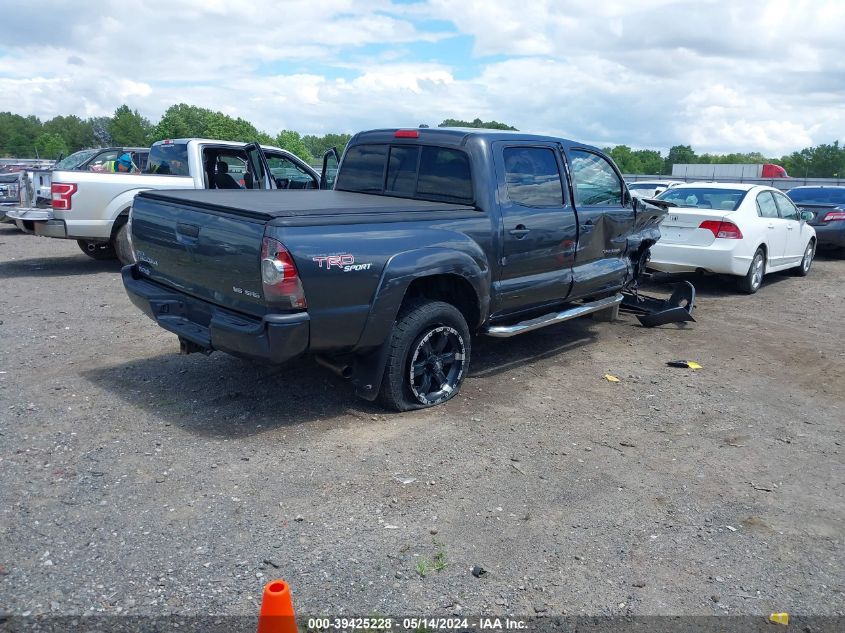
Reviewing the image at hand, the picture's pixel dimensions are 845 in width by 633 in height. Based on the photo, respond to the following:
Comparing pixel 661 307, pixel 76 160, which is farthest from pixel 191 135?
pixel 661 307

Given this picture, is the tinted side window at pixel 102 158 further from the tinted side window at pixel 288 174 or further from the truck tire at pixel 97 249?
the tinted side window at pixel 288 174

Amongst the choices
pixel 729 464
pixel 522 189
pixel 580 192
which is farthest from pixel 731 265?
pixel 729 464

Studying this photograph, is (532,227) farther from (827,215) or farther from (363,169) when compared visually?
(827,215)

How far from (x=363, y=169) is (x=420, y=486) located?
3.47 m

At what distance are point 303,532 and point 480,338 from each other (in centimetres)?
410

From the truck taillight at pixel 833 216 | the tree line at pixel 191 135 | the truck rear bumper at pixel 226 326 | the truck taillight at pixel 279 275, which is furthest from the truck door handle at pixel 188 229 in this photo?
the tree line at pixel 191 135

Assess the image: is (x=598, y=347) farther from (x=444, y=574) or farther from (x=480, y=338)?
(x=444, y=574)

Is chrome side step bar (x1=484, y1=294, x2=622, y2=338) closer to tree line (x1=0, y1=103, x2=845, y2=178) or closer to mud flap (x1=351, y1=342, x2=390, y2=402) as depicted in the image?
mud flap (x1=351, y1=342, x2=390, y2=402)

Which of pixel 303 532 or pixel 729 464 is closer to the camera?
pixel 303 532

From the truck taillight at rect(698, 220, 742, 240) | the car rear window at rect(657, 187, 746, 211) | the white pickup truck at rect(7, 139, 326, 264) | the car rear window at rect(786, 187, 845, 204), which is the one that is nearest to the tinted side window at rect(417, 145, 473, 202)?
the white pickup truck at rect(7, 139, 326, 264)

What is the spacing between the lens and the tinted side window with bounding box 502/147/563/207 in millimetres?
6090

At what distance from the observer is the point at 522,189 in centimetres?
616

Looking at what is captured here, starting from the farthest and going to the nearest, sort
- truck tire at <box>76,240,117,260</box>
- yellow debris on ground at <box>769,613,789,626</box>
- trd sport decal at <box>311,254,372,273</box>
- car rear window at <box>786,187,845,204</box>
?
car rear window at <box>786,187,845,204</box>
truck tire at <box>76,240,117,260</box>
trd sport decal at <box>311,254,372,273</box>
yellow debris on ground at <box>769,613,789,626</box>

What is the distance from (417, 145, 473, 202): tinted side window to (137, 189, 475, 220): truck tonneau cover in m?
0.11
